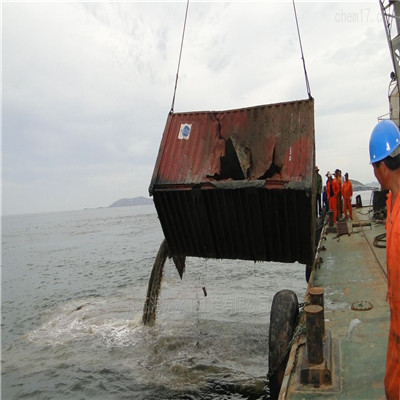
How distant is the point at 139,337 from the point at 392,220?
7.51 m

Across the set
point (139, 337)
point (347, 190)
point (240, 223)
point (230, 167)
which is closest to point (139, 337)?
point (139, 337)

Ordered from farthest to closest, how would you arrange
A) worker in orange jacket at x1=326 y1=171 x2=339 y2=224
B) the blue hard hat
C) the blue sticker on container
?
worker in orange jacket at x1=326 y1=171 x2=339 y2=224 → the blue sticker on container → the blue hard hat

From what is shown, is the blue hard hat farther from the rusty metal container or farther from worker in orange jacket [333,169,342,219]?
worker in orange jacket [333,169,342,219]

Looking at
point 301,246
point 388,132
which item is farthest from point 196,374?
point 388,132

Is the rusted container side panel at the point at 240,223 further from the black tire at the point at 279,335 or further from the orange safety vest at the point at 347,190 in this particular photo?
the orange safety vest at the point at 347,190

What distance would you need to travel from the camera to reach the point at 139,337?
325 inches

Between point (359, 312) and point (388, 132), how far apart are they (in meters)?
2.98

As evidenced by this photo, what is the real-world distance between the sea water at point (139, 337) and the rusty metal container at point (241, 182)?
2.30 meters

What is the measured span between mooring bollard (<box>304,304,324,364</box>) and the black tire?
117cm

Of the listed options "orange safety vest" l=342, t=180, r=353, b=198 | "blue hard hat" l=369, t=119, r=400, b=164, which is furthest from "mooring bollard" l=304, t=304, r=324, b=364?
"orange safety vest" l=342, t=180, r=353, b=198

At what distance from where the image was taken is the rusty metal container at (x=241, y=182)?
4.87 m

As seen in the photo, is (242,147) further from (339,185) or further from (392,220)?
(339,185)

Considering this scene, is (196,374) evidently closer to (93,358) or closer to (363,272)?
(93,358)

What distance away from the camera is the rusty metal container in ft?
16.0
